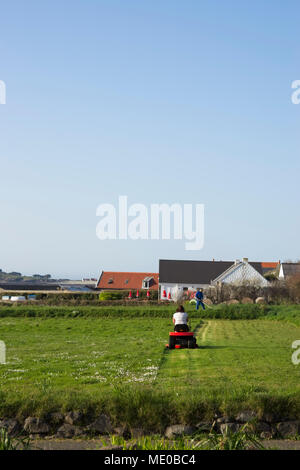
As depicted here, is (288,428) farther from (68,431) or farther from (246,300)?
(246,300)

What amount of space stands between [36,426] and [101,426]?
1111mm

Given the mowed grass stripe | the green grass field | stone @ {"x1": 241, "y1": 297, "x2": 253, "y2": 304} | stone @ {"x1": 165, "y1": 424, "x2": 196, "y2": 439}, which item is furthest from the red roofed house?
stone @ {"x1": 165, "y1": 424, "x2": 196, "y2": 439}

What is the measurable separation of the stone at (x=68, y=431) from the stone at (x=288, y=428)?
339cm

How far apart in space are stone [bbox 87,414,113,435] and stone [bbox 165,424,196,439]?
38.8 inches

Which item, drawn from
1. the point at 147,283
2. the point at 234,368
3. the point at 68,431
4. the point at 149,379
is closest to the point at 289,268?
the point at 147,283

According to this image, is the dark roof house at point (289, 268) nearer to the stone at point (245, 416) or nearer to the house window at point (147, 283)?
the house window at point (147, 283)

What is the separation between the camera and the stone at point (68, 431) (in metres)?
8.84

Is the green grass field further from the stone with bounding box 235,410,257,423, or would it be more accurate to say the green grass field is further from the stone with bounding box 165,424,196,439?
the stone with bounding box 165,424,196,439

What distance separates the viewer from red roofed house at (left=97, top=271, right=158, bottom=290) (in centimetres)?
8625

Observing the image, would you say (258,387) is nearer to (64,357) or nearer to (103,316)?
(64,357)

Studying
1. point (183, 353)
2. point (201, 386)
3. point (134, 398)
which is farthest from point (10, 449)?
point (183, 353)

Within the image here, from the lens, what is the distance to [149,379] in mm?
12008

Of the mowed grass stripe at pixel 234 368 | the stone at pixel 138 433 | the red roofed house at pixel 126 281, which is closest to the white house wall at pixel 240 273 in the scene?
the red roofed house at pixel 126 281
